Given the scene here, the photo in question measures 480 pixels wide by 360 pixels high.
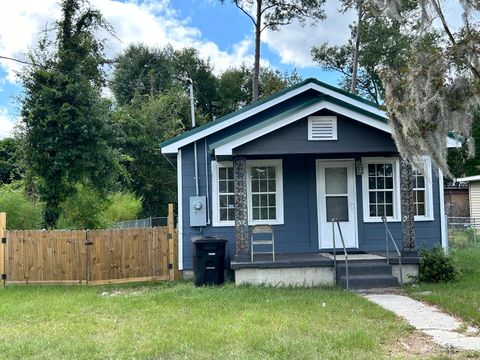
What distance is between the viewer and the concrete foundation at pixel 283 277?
9.26m

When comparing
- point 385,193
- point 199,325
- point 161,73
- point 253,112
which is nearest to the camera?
point 199,325

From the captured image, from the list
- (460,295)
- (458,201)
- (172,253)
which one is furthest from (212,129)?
(458,201)

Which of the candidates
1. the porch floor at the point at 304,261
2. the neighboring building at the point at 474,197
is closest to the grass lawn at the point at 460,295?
the porch floor at the point at 304,261

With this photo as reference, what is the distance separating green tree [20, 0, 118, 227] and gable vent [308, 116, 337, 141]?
721cm

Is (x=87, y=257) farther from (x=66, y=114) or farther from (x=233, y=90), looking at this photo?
(x=233, y=90)

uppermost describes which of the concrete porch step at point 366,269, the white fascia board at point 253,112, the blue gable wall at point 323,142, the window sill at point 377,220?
the white fascia board at point 253,112

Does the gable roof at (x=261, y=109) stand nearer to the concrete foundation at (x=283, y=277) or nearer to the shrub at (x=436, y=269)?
the shrub at (x=436, y=269)

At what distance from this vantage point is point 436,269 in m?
9.40

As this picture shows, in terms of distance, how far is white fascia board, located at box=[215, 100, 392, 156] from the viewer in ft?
30.3

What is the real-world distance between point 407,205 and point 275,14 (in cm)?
1739

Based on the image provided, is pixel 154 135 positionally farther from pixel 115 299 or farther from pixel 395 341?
pixel 395 341

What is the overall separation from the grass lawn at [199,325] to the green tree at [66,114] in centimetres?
551

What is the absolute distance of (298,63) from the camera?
111 ft

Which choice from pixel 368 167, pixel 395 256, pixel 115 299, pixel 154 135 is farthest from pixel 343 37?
pixel 115 299
